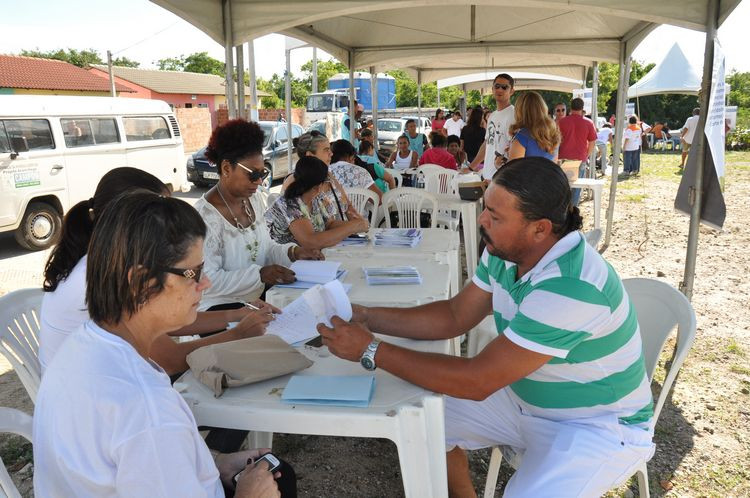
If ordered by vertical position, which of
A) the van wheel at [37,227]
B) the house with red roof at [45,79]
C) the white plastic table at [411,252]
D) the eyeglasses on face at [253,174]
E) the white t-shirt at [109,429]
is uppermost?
the house with red roof at [45,79]

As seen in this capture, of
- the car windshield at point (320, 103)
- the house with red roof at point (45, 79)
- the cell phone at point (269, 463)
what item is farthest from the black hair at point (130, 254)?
the house with red roof at point (45, 79)

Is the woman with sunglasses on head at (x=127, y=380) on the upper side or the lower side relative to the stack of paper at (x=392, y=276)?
upper

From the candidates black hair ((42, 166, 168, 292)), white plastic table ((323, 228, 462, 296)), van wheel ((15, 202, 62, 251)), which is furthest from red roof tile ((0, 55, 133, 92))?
black hair ((42, 166, 168, 292))

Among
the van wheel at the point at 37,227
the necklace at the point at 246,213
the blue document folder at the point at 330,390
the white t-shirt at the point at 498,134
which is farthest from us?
the van wheel at the point at 37,227

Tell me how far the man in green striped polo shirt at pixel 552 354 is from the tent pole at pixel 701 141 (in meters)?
2.47

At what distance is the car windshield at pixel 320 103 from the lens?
21734mm

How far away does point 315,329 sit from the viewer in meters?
1.88

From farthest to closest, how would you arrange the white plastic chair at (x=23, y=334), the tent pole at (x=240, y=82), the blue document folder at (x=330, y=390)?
1. the tent pole at (x=240, y=82)
2. the white plastic chair at (x=23, y=334)
3. the blue document folder at (x=330, y=390)

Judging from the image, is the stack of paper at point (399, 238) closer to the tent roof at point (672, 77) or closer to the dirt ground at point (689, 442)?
the dirt ground at point (689, 442)

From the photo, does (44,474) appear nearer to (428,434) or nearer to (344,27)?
(428,434)

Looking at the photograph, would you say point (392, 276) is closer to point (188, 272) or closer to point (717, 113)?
point (188, 272)

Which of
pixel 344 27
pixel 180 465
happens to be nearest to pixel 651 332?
pixel 180 465

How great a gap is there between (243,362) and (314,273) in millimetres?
940

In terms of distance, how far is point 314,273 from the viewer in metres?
2.50
